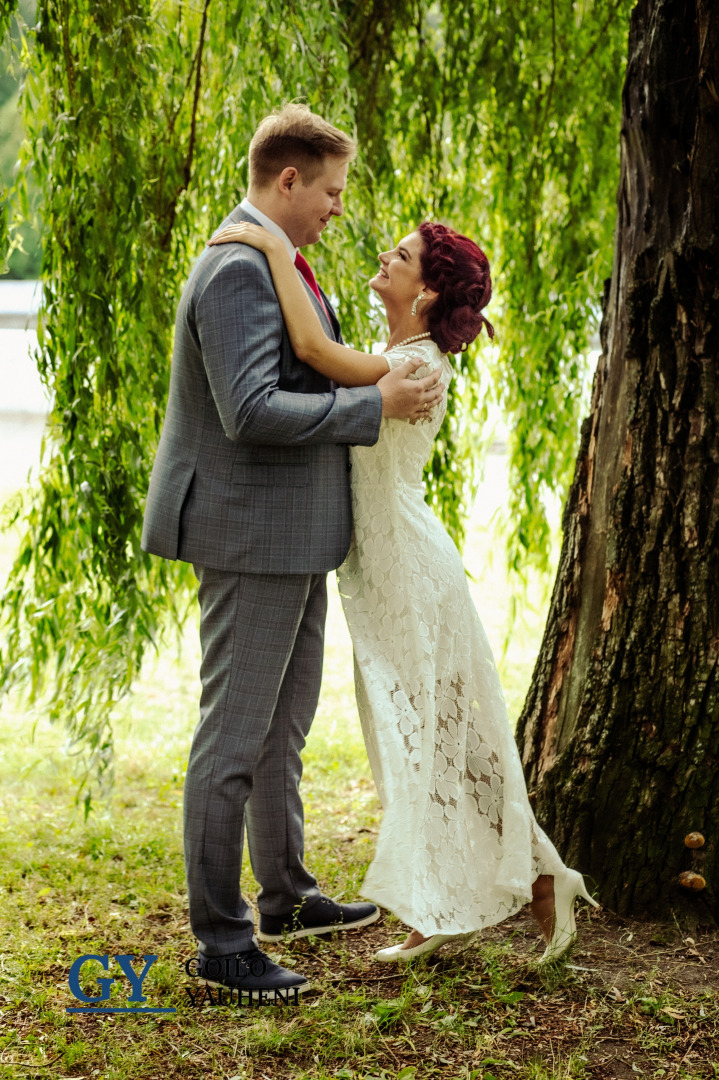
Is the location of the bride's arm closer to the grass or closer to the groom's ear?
the groom's ear

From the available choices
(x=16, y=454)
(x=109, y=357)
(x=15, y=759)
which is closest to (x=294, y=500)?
(x=109, y=357)

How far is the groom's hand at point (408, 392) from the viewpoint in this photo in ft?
7.32

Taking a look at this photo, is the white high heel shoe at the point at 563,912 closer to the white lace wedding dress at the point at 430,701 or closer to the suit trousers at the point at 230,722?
the white lace wedding dress at the point at 430,701

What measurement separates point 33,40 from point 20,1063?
261 cm

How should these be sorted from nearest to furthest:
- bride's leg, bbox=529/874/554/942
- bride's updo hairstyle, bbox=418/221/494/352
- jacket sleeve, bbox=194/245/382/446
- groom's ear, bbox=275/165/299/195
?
jacket sleeve, bbox=194/245/382/446, groom's ear, bbox=275/165/299/195, bride's updo hairstyle, bbox=418/221/494/352, bride's leg, bbox=529/874/554/942

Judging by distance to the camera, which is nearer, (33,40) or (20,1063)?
(20,1063)

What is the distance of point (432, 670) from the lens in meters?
2.33

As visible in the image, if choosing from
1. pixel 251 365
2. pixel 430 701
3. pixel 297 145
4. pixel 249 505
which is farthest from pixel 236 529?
pixel 297 145

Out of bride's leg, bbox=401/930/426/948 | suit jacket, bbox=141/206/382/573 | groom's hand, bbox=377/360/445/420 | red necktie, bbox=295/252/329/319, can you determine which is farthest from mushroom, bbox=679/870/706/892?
red necktie, bbox=295/252/329/319

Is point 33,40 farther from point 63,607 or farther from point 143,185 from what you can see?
point 63,607

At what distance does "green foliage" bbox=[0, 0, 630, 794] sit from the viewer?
2.95m

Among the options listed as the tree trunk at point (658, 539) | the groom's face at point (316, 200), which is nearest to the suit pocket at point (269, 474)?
the groom's face at point (316, 200)

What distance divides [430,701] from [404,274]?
0.98 meters

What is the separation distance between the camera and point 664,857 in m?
2.58
